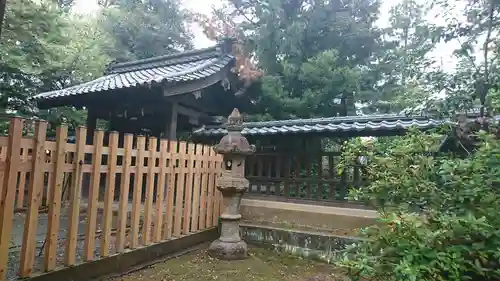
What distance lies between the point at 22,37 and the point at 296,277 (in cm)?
901

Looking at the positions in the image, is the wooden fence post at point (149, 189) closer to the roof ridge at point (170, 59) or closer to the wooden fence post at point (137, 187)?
the wooden fence post at point (137, 187)

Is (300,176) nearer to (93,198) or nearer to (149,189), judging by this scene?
(149,189)

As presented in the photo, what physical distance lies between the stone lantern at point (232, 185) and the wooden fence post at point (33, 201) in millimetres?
2699

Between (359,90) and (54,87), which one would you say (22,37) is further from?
(359,90)

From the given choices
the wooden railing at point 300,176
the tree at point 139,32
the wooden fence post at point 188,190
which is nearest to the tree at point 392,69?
the wooden railing at point 300,176

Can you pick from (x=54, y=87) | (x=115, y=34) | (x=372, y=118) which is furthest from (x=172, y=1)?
(x=372, y=118)

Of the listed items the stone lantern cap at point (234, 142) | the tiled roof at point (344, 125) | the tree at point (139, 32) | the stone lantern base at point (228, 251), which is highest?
the tree at point (139, 32)

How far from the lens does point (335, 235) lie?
539 cm

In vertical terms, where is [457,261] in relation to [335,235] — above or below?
above

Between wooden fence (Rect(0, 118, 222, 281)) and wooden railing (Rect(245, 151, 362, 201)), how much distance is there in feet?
3.59

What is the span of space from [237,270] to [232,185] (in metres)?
1.25

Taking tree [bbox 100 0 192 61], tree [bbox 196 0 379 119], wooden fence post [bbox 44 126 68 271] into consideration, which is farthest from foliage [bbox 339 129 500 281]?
tree [bbox 100 0 192 61]

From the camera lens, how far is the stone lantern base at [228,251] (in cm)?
510

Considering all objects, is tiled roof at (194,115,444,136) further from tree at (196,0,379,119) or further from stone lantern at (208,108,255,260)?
tree at (196,0,379,119)
